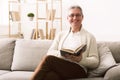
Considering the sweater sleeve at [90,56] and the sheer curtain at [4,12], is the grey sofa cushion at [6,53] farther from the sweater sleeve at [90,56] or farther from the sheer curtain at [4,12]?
the sheer curtain at [4,12]

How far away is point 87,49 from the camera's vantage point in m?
2.69

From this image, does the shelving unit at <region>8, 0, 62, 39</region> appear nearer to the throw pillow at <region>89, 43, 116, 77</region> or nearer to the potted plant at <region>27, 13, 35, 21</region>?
the potted plant at <region>27, 13, 35, 21</region>

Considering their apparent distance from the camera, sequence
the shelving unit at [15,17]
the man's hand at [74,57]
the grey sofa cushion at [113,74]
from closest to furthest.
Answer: the grey sofa cushion at [113,74]
the man's hand at [74,57]
the shelving unit at [15,17]

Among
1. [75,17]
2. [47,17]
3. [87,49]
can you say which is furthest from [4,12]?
[87,49]

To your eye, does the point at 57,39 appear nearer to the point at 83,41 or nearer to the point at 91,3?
the point at 83,41

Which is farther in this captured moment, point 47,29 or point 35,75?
point 47,29

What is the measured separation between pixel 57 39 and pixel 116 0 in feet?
8.15

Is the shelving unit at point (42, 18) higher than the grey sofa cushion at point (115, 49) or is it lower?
higher

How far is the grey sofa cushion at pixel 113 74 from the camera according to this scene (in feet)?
7.38

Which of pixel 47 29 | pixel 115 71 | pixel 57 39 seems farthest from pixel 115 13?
pixel 115 71

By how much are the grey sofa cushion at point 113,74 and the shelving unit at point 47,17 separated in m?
3.25

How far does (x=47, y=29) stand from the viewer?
577 centimetres

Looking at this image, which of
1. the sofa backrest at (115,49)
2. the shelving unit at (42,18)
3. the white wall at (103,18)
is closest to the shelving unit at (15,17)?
the shelving unit at (42,18)

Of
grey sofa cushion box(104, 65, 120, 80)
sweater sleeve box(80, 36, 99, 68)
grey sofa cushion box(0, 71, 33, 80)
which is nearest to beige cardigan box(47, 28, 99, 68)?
sweater sleeve box(80, 36, 99, 68)
